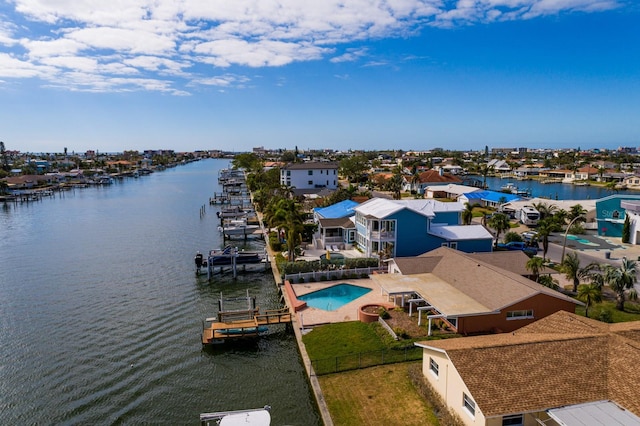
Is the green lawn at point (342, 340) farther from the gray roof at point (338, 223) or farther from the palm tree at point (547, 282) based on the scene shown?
the gray roof at point (338, 223)

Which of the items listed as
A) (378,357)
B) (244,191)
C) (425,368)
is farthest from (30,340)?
(244,191)

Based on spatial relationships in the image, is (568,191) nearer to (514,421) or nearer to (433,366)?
(433,366)

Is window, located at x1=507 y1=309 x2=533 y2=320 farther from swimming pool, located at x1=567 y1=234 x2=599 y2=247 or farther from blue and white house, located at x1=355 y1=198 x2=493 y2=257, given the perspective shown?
swimming pool, located at x1=567 y1=234 x2=599 y2=247

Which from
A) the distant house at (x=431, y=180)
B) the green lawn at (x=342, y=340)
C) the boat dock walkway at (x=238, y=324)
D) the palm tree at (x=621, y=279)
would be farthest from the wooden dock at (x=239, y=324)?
the distant house at (x=431, y=180)

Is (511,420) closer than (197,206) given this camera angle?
Yes

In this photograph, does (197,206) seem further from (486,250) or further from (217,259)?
(486,250)
